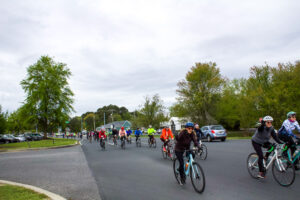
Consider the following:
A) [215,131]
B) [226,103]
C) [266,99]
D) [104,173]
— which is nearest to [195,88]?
[226,103]

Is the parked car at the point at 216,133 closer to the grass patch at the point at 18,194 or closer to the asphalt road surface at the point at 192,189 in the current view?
the asphalt road surface at the point at 192,189

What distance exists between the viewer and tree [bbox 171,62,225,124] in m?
50.6

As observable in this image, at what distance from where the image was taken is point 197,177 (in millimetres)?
6305

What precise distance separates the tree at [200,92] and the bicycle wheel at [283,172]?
43851mm

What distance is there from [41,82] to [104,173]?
4241 cm

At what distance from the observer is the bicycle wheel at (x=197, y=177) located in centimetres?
609

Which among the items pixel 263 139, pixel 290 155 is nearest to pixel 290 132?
pixel 290 155

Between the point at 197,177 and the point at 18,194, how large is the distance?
419cm

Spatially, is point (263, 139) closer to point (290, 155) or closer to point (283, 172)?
point (283, 172)

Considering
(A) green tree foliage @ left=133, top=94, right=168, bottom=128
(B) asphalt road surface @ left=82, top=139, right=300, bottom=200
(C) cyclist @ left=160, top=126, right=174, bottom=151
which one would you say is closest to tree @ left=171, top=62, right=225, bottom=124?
(A) green tree foliage @ left=133, top=94, right=168, bottom=128

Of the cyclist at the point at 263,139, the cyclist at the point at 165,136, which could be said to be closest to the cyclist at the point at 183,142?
the cyclist at the point at 263,139

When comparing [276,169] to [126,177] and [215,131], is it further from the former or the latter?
[215,131]

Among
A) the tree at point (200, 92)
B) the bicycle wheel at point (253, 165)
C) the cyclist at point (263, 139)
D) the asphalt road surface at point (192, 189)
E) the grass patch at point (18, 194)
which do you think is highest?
the tree at point (200, 92)

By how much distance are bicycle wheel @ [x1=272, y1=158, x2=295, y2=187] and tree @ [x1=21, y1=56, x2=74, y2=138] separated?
4605cm
